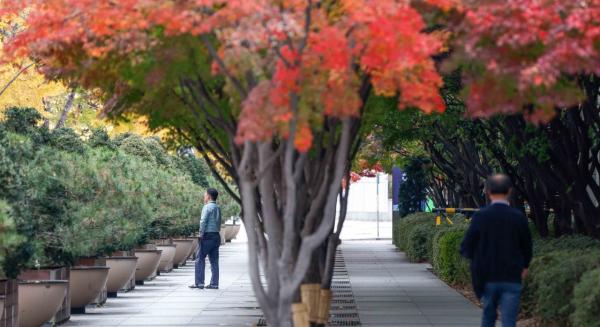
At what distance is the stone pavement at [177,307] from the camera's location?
19.3 metres

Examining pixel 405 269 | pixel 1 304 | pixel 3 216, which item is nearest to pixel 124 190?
pixel 1 304

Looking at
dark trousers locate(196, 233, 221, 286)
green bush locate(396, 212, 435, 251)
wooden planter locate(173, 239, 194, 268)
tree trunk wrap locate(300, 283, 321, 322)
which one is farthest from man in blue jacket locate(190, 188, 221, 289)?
tree trunk wrap locate(300, 283, 321, 322)

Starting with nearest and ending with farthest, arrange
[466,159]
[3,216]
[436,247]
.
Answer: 1. [3,216]
2. [436,247]
3. [466,159]

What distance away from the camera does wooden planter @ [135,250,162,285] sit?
27.9m

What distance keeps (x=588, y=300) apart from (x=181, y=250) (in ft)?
83.6

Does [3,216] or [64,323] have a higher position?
[3,216]

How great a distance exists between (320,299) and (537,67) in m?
5.88

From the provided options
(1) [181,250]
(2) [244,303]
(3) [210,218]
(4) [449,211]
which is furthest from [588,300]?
(1) [181,250]

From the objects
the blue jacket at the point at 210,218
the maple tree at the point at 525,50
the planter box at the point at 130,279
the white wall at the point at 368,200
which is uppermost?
the white wall at the point at 368,200

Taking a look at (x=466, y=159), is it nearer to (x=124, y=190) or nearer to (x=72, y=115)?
(x=124, y=190)

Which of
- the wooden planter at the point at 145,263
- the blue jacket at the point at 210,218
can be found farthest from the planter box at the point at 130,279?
the blue jacket at the point at 210,218

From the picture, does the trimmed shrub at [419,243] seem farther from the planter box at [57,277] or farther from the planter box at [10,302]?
the planter box at [10,302]

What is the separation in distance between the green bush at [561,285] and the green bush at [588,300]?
2.81ft

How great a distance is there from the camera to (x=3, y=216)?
12.8 m
